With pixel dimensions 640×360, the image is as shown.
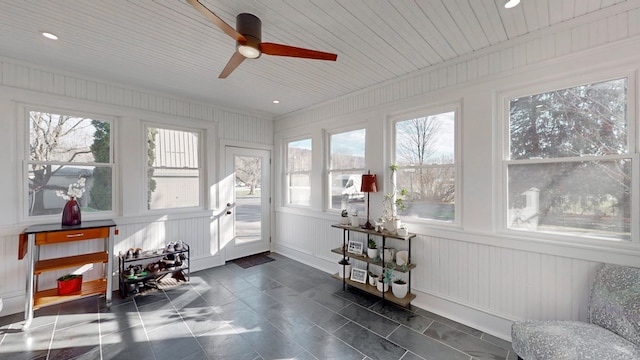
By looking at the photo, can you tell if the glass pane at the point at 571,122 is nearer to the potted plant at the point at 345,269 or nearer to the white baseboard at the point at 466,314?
the white baseboard at the point at 466,314

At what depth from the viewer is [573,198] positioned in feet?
7.06

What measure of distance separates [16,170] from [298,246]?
12.1 feet

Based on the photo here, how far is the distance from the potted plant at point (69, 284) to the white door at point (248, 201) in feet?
6.24

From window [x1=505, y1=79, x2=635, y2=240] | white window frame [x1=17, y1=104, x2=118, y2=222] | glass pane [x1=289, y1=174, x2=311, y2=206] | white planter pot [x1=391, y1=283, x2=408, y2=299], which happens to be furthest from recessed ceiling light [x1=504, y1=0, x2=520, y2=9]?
white window frame [x1=17, y1=104, x2=118, y2=222]

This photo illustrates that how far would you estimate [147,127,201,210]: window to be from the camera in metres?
3.74

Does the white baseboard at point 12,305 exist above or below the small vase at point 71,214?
below

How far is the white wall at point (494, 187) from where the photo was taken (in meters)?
1.99

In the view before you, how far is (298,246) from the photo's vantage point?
14.9 feet

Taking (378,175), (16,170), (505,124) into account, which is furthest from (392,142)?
(16,170)

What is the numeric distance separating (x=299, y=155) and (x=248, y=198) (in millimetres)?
1253

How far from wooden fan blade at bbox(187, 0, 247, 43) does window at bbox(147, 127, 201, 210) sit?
2.73m

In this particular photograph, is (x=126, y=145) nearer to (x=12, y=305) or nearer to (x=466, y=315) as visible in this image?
(x=12, y=305)

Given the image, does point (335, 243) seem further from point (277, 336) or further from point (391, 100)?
point (391, 100)

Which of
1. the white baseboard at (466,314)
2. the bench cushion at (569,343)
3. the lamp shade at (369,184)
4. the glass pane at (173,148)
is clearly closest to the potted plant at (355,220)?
the lamp shade at (369,184)
